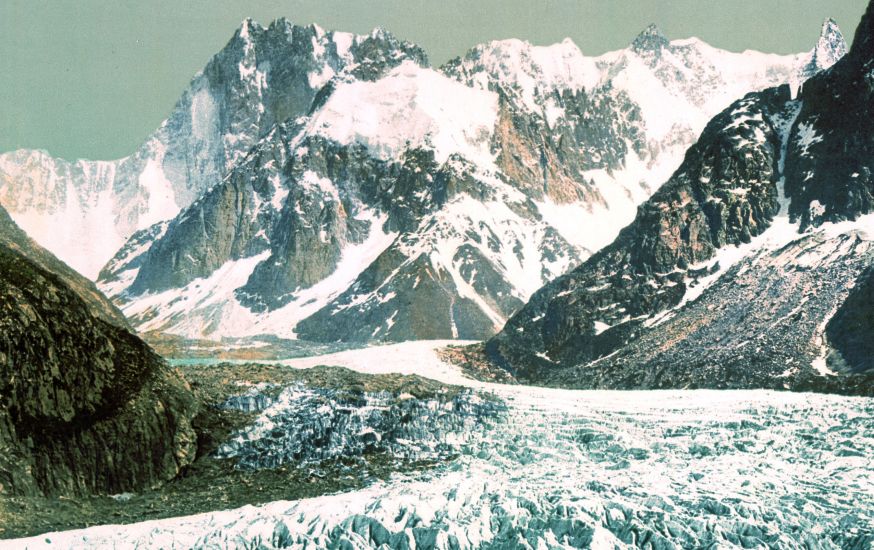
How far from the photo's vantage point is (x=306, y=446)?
132125 mm

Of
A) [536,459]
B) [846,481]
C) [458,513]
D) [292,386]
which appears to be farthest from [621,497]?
[292,386]

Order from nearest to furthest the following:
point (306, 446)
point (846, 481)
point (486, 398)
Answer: point (846, 481), point (306, 446), point (486, 398)

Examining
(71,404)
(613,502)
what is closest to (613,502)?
(613,502)

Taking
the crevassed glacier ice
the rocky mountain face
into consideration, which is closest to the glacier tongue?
the crevassed glacier ice

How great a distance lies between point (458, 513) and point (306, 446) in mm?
46655

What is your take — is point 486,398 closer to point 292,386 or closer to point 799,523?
point 292,386

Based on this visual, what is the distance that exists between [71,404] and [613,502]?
182 feet

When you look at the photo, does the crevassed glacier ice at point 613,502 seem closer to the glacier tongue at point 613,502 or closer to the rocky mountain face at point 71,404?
the glacier tongue at point 613,502

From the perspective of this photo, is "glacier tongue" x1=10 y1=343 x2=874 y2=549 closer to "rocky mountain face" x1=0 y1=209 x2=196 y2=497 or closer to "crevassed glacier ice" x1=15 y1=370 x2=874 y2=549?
"crevassed glacier ice" x1=15 y1=370 x2=874 y2=549

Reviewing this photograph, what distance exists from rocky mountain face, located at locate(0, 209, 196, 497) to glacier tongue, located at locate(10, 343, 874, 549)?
1654 cm

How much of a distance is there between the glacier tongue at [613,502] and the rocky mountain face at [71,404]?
54.3ft

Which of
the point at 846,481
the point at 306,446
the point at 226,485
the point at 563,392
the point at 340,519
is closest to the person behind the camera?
the point at 340,519

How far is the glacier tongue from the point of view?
85500 mm

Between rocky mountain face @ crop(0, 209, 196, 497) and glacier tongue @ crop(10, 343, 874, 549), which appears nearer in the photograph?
glacier tongue @ crop(10, 343, 874, 549)
